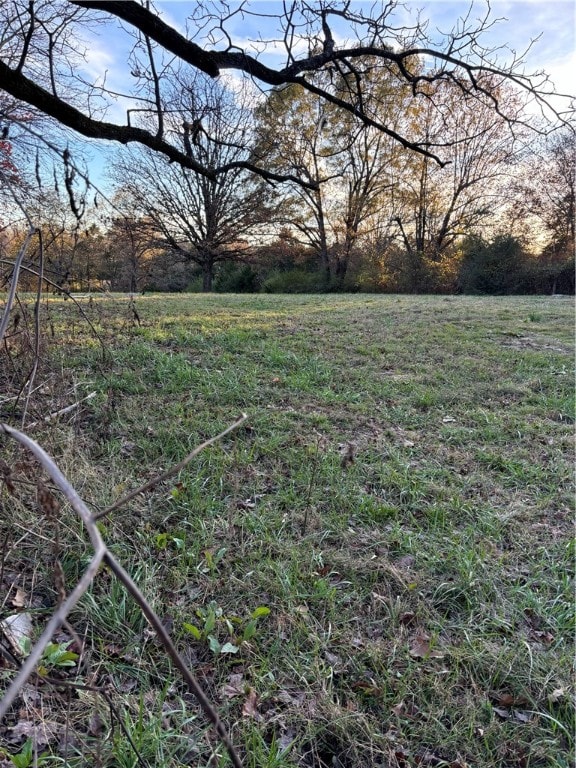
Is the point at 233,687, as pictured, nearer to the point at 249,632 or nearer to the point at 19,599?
the point at 249,632

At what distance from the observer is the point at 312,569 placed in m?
2.14

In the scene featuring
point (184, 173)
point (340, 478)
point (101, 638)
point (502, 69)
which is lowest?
point (101, 638)

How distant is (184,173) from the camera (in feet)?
66.4

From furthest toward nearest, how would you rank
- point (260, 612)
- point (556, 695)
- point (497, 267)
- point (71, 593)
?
point (497, 267)
point (260, 612)
point (556, 695)
point (71, 593)

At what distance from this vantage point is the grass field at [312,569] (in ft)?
→ 4.81

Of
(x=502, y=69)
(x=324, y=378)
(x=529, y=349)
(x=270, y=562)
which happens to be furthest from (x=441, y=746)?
(x=529, y=349)

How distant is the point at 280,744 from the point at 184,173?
73.6ft

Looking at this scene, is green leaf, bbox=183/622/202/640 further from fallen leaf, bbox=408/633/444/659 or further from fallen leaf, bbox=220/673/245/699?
fallen leaf, bbox=408/633/444/659

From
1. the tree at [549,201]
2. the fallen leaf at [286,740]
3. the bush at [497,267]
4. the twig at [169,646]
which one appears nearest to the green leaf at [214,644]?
the fallen leaf at [286,740]

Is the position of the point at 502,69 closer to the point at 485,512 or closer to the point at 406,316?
the point at 485,512

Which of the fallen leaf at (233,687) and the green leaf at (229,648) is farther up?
the green leaf at (229,648)

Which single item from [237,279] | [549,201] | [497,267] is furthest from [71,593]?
[237,279]

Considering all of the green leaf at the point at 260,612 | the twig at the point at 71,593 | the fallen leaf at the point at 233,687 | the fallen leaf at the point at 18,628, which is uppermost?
the twig at the point at 71,593

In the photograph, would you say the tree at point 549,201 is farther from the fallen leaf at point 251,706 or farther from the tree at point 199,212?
the fallen leaf at point 251,706
